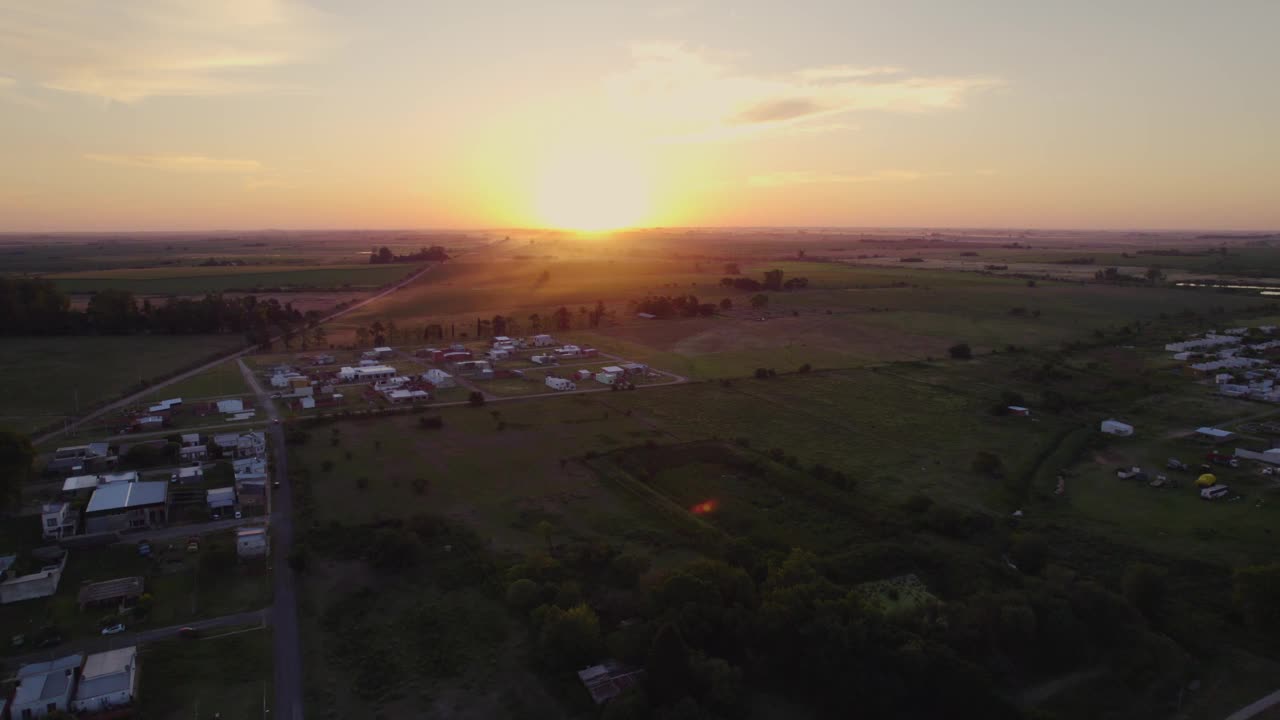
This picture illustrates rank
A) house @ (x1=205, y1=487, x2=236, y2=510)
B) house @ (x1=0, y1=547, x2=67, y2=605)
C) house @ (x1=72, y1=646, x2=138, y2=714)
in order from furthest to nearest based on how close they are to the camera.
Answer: house @ (x1=205, y1=487, x2=236, y2=510) → house @ (x1=0, y1=547, x2=67, y2=605) → house @ (x1=72, y1=646, x2=138, y2=714)

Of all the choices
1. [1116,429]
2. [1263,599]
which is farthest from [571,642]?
[1116,429]

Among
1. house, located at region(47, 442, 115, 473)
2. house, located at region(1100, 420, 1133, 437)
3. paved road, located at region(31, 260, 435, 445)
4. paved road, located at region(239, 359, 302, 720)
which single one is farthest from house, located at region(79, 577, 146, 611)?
house, located at region(1100, 420, 1133, 437)

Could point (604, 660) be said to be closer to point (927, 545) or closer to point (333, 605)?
point (333, 605)

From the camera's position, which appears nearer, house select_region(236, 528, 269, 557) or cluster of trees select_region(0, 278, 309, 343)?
house select_region(236, 528, 269, 557)

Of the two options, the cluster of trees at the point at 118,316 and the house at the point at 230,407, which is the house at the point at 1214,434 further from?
the cluster of trees at the point at 118,316

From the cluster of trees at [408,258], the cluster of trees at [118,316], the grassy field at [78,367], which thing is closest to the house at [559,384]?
the grassy field at [78,367]

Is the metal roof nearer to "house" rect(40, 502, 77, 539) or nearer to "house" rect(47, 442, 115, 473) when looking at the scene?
"house" rect(40, 502, 77, 539)
